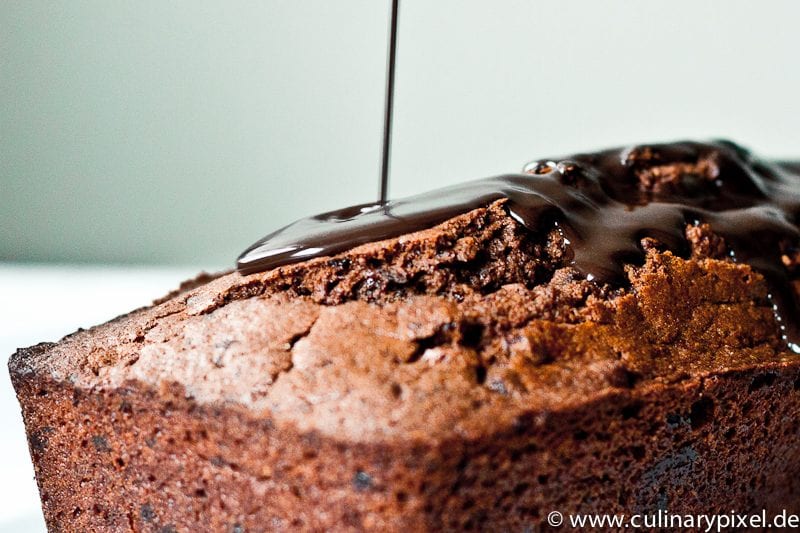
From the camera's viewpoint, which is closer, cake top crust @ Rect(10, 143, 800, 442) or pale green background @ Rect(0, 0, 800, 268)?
cake top crust @ Rect(10, 143, 800, 442)

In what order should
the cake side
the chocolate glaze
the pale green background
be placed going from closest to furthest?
the cake side, the chocolate glaze, the pale green background

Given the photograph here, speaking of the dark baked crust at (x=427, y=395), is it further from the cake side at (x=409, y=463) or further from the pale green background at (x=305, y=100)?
the pale green background at (x=305, y=100)

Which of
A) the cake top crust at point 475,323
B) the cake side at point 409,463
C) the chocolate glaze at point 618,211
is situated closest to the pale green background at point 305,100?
the cake top crust at point 475,323

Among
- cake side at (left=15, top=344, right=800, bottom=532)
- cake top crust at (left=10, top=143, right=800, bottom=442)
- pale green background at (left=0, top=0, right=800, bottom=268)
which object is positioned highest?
pale green background at (left=0, top=0, right=800, bottom=268)

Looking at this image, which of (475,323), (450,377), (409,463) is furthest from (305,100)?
(409,463)

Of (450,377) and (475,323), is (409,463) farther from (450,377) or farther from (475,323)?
(475,323)

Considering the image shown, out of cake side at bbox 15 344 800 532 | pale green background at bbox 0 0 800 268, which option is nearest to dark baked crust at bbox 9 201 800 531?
cake side at bbox 15 344 800 532

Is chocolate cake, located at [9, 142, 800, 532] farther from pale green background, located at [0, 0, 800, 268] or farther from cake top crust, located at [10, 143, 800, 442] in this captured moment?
pale green background, located at [0, 0, 800, 268]
